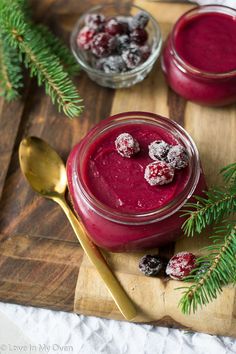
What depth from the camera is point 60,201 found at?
192cm

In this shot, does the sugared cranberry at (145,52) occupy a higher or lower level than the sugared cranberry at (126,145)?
higher

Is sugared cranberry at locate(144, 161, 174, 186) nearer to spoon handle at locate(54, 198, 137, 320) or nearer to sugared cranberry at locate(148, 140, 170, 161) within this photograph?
sugared cranberry at locate(148, 140, 170, 161)

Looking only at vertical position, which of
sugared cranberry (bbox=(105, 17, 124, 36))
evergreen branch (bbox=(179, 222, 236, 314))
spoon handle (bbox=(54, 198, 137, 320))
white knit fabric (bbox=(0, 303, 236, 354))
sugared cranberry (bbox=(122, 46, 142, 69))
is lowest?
white knit fabric (bbox=(0, 303, 236, 354))

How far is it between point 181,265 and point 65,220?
0.40 metres

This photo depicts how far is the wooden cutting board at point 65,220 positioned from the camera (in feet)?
5.82

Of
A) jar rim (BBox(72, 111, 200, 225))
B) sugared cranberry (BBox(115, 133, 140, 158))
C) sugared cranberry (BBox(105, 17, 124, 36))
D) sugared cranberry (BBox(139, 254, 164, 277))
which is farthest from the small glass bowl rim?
sugared cranberry (BBox(139, 254, 164, 277))

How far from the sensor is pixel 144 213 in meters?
1.69

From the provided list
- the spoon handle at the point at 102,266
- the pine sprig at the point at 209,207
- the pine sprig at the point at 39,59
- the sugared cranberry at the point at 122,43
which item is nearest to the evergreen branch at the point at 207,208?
the pine sprig at the point at 209,207

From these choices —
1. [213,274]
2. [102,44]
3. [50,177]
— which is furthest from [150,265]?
[102,44]

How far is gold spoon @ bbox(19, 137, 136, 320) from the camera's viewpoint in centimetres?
184

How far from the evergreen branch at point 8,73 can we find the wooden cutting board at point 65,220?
44 millimetres

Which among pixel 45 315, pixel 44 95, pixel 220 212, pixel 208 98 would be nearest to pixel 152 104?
pixel 208 98

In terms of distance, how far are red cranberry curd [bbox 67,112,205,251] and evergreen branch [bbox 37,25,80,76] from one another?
392 mm

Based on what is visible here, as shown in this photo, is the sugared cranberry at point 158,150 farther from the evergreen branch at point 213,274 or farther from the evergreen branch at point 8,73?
the evergreen branch at point 8,73
